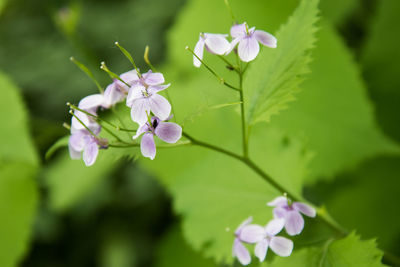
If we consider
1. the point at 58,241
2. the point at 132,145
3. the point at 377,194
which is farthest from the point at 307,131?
the point at 58,241

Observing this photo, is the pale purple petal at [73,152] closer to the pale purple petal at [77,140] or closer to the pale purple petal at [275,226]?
the pale purple petal at [77,140]

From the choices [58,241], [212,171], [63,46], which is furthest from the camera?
[63,46]

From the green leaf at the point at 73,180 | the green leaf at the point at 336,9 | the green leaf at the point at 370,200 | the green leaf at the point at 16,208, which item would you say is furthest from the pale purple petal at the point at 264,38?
the green leaf at the point at 73,180

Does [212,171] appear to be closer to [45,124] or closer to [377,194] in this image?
[377,194]

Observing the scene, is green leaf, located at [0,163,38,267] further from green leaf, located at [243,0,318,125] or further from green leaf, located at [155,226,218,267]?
green leaf, located at [243,0,318,125]

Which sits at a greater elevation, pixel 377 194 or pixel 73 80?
pixel 73 80
